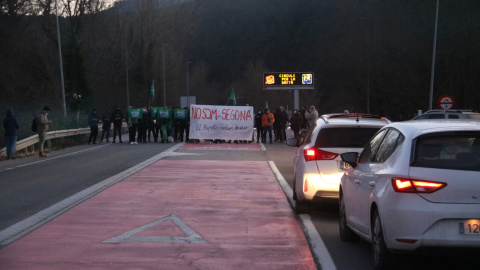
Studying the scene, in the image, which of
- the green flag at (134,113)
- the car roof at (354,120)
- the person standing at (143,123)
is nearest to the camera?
the car roof at (354,120)

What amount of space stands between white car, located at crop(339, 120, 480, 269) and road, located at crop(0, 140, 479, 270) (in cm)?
27

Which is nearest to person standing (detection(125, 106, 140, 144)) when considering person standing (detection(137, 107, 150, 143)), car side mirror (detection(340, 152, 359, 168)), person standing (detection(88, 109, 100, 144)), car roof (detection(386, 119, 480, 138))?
person standing (detection(137, 107, 150, 143))

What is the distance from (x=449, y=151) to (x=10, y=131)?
2128cm

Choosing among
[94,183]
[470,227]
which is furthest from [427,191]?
[94,183]

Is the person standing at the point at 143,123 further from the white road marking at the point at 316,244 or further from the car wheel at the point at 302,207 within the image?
the car wheel at the point at 302,207

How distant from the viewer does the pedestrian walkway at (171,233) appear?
26.7ft

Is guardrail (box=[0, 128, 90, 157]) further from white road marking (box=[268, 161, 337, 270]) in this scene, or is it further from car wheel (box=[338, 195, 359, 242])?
car wheel (box=[338, 195, 359, 242])

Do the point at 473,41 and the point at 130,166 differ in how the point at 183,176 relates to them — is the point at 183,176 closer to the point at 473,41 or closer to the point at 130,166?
the point at 130,166

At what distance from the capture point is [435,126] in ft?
23.9

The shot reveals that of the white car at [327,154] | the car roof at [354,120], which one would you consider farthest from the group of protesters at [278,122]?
the white car at [327,154]

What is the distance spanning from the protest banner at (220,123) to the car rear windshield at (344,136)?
85.1 ft

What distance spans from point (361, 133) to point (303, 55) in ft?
436

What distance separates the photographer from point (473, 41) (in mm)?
56281

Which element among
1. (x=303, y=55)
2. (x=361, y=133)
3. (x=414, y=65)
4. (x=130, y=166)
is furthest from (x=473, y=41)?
(x=303, y=55)
